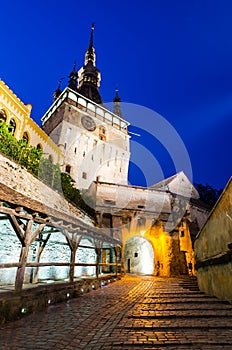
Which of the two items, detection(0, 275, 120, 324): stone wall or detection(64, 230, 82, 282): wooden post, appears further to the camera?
detection(64, 230, 82, 282): wooden post

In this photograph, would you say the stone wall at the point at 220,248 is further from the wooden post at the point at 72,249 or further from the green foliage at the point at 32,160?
the green foliage at the point at 32,160

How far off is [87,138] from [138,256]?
19495mm

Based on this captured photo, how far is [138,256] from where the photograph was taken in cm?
2330

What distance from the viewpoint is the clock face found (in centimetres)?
3369

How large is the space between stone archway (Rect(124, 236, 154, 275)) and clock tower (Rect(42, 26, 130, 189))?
455 inches

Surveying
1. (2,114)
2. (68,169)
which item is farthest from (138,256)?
(2,114)

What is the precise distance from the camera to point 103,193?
74.9 ft

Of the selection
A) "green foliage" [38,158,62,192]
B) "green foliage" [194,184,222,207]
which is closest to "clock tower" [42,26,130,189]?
"green foliage" [38,158,62,192]

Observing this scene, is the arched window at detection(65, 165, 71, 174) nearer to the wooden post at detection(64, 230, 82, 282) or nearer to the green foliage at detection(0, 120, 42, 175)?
the green foliage at detection(0, 120, 42, 175)

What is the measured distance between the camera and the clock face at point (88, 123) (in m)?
33.7

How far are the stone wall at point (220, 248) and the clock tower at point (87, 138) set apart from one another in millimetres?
24389

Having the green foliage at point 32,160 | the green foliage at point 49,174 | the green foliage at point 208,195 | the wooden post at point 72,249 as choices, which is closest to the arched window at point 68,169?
the green foliage at point 32,160

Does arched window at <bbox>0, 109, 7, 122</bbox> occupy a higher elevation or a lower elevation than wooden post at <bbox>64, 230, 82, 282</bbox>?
higher

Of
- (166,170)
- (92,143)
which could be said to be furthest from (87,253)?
(166,170)
